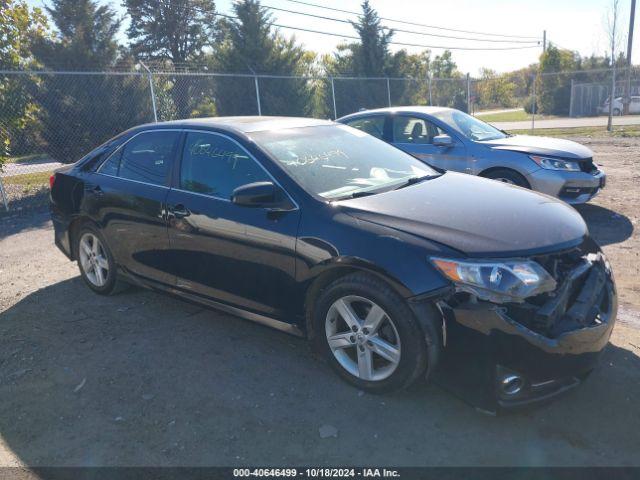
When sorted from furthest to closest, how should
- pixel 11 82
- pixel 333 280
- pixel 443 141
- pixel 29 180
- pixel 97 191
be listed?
1. pixel 29 180
2. pixel 11 82
3. pixel 443 141
4. pixel 97 191
5. pixel 333 280

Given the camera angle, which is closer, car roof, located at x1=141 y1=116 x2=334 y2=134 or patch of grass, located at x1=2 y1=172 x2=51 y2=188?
car roof, located at x1=141 y1=116 x2=334 y2=134

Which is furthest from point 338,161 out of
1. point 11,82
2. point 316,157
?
point 11,82

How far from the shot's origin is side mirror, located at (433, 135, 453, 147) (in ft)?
23.5

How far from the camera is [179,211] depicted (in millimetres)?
4012

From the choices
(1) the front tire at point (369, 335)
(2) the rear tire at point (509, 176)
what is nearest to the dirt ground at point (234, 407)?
(1) the front tire at point (369, 335)

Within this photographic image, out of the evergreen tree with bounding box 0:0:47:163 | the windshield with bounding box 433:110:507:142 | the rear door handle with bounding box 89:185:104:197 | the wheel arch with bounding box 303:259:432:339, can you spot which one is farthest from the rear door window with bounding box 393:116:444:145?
the evergreen tree with bounding box 0:0:47:163

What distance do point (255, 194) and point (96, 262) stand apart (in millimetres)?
2480

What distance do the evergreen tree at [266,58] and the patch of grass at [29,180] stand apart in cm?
730

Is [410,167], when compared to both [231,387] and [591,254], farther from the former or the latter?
[231,387]

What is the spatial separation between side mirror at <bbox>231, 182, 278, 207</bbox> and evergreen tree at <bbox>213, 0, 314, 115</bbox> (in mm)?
15000

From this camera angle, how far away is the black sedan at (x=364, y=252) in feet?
9.07

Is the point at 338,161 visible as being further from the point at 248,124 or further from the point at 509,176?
the point at 509,176

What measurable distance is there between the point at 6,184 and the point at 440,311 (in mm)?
12345

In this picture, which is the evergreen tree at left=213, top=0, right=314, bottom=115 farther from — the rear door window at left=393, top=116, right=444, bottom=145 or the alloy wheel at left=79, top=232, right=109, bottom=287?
the alloy wheel at left=79, top=232, right=109, bottom=287
